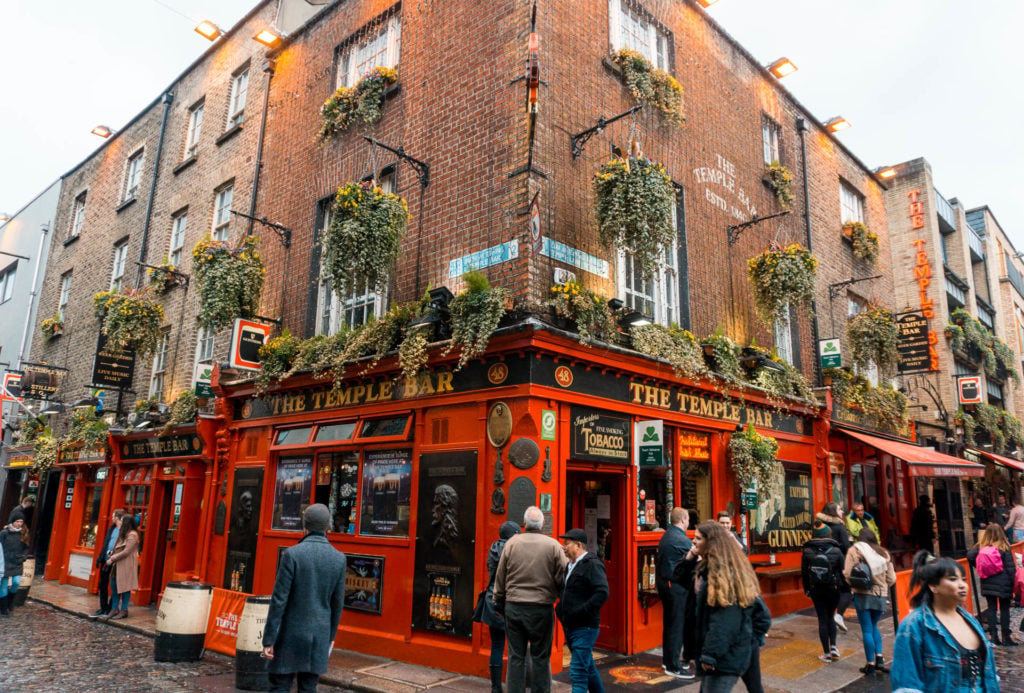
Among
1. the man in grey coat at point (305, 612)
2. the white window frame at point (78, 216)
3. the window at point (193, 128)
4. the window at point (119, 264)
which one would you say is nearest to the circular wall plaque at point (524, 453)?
the man in grey coat at point (305, 612)

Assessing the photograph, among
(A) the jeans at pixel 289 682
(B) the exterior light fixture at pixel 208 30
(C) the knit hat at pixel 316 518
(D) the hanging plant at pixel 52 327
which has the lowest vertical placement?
(A) the jeans at pixel 289 682

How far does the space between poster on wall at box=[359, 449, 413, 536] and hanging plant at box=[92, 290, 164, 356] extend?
6870 millimetres

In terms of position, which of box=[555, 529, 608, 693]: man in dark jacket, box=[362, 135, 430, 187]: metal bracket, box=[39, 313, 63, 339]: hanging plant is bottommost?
box=[555, 529, 608, 693]: man in dark jacket

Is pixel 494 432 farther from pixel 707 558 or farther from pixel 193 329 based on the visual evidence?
pixel 193 329

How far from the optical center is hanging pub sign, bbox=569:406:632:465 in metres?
8.71

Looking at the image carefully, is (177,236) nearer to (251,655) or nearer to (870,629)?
(251,655)

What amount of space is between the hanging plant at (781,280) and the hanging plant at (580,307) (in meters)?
4.51

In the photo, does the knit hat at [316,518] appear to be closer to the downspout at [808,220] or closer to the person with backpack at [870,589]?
the person with backpack at [870,589]

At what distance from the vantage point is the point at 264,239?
44.2 ft

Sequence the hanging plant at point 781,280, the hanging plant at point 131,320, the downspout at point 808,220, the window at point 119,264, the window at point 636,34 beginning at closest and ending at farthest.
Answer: the window at point 636,34 → the hanging plant at point 781,280 → the hanging plant at point 131,320 → the downspout at point 808,220 → the window at point 119,264

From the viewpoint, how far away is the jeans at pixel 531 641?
6266 millimetres

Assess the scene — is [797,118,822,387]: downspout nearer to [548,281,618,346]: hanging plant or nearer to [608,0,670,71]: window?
[608,0,670,71]: window

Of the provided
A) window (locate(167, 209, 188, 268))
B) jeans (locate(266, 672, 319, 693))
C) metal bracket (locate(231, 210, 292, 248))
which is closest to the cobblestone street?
jeans (locate(266, 672, 319, 693))

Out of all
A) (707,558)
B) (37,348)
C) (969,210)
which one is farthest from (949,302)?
(37,348)
